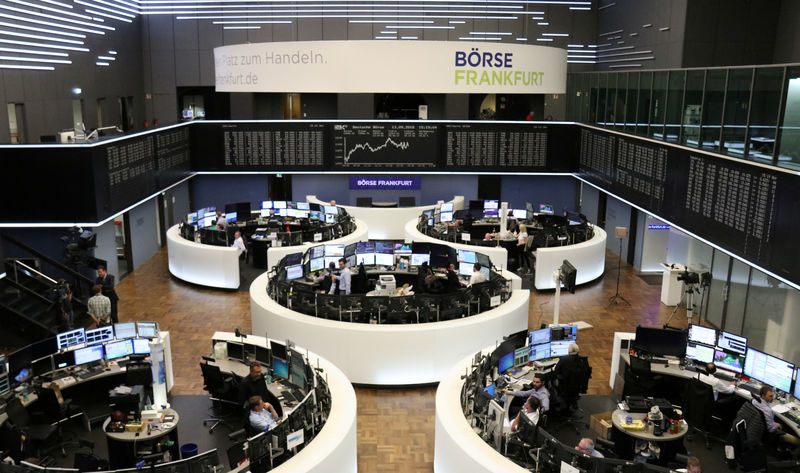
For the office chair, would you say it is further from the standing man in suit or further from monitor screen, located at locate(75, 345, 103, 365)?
the standing man in suit

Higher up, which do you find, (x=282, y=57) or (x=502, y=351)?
(x=282, y=57)

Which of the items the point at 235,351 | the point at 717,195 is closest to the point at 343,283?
the point at 235,351

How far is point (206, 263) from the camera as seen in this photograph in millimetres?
16266

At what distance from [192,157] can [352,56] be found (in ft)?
35.4

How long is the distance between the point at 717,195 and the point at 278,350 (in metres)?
7.70

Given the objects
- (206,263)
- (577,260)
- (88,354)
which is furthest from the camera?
(577,260)

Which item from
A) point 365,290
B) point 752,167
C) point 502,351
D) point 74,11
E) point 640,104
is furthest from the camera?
point 74,11

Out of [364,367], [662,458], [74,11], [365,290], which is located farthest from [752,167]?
[74,11]

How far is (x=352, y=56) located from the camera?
37.8 feet

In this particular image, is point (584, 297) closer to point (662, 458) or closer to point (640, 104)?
point (640, 104)

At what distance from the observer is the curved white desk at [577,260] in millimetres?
15922

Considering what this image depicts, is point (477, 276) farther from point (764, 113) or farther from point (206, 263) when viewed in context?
point (206, 263)

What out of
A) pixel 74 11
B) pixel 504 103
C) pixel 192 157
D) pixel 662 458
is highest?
pixel 74 11

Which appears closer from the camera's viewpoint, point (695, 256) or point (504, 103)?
point (695, 256)
